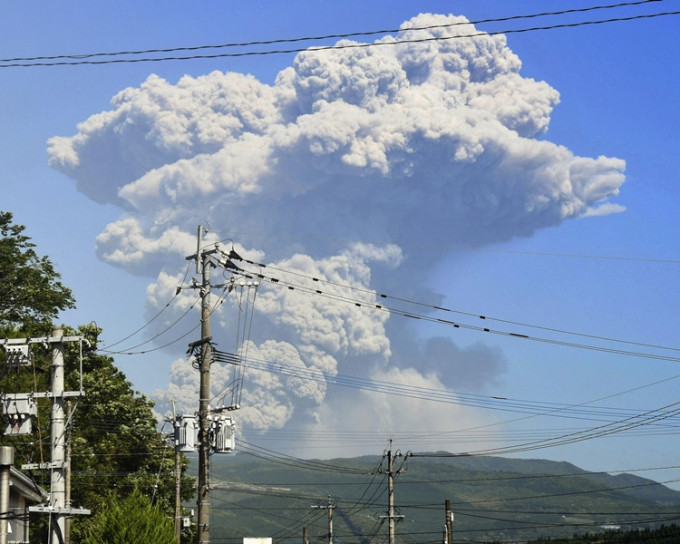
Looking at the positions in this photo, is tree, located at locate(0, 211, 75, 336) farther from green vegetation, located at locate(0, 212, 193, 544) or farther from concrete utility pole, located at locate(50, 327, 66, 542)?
concrete utility pole, located at locate(50, 327, 66, 542)

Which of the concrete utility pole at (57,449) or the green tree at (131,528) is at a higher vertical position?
the concrete utility pole at (57,449)

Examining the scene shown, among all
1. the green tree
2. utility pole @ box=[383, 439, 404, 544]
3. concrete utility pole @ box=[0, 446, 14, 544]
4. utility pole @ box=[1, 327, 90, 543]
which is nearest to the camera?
concrete utility pole @ box=[0, 446, 14, 544]

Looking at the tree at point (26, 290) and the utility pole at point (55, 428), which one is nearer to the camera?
the utility pole at point (55, 428)

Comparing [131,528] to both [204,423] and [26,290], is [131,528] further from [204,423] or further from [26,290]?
[26,290]

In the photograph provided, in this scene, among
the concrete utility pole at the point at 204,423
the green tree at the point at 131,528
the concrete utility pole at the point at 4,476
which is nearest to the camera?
the concrete utility pole at the point at 4,476

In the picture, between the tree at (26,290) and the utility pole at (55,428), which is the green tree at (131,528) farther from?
the tree at (26,290)

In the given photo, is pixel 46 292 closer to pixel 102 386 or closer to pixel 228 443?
pixel 102 386

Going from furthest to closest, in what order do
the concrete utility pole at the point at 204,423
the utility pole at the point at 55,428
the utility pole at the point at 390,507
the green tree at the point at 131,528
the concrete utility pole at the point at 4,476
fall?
the utility pole at the point at 390,507 < the green tree at the point at 131,528 < the concrete utility pole at the point at 204,423 < the utility pole at the point at 55,428 < the concrete utility pole at the point at 4,476

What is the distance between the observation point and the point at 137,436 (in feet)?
294

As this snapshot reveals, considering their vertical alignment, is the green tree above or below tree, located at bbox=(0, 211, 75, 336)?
below

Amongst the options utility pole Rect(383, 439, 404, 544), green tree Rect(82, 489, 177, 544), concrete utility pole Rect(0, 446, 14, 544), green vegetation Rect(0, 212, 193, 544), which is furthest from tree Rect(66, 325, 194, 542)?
concrete utility pole Rect(0, 446, 14, 544)

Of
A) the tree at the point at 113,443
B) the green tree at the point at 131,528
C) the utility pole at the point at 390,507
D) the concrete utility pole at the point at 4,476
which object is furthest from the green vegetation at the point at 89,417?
the concrete utility pole at the point at 4,476

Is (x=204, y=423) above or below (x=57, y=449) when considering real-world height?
above

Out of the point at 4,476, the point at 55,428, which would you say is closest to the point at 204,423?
the point at 55,428
